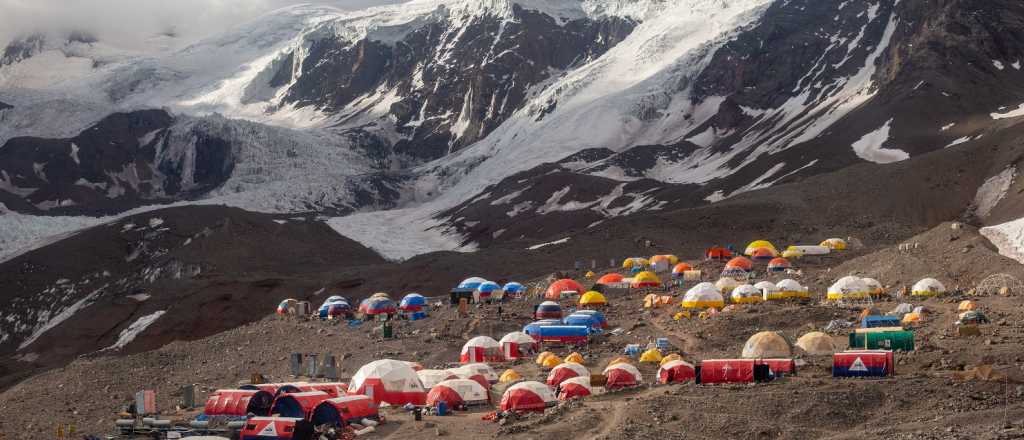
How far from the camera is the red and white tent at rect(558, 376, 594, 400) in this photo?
1532 inches

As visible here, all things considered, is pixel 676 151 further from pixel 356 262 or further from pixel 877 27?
pixel 356 262

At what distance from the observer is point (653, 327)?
57312 millimetres

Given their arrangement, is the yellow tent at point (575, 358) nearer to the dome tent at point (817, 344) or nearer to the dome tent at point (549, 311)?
the dome tent at point (817, 344)

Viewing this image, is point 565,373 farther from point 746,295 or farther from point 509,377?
point 746,295

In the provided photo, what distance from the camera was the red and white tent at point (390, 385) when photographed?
41.8m

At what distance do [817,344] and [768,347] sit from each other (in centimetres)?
241

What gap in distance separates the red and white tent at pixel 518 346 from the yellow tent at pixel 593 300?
11.8m

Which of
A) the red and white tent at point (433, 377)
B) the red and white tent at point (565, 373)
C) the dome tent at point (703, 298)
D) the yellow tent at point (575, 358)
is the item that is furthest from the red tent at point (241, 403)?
the dome tent at point (703, 298)

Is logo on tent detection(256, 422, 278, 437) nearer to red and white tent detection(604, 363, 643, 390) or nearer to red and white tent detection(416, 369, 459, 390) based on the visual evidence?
red and white tent detection(416, 369, 459, 390)

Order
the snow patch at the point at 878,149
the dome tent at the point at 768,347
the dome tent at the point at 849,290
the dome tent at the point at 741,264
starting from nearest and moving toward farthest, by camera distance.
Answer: the dome tent at the point at 768,347, the dome tent at the point at 849,290, the dome tent at the point at 741,264, the snow patch at the point at 878,149

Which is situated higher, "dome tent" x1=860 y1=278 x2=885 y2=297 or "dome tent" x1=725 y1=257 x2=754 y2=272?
"dome tent" x1=860 y1=278 x2=885 y2=297

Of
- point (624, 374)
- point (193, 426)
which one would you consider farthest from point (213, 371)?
point (624, 374)

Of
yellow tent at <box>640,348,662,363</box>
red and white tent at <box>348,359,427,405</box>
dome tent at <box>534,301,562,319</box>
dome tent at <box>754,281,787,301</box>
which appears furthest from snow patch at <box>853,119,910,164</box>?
red and white tent at <box>348,359,427,405</box>

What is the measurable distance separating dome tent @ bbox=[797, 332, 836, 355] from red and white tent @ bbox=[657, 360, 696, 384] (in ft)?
17.7
